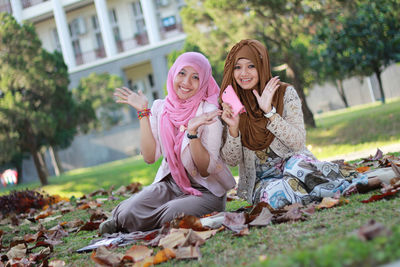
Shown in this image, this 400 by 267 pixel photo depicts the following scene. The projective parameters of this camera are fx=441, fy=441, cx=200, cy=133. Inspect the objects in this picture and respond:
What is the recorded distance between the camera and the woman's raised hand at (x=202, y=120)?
275 cm

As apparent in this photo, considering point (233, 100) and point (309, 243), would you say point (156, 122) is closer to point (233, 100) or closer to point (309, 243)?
point (233, 100)

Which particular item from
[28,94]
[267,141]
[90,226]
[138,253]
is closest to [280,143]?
[267,141]

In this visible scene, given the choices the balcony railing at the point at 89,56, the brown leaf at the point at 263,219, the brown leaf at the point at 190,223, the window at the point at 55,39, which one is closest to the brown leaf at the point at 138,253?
the brown leaf at the point at 190,223

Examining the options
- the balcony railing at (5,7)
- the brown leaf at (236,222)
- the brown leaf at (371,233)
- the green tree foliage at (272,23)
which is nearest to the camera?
the brown leaf at (371,233)

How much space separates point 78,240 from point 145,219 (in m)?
0.50

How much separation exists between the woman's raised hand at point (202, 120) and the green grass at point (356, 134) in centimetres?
546

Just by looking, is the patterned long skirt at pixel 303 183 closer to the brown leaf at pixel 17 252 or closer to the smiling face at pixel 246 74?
the smiling face at pixel 246 74

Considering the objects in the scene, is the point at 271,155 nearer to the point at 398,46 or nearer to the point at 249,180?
the point at 249,180

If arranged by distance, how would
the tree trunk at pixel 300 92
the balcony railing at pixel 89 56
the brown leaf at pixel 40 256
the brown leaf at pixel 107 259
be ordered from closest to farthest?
1. the brown leaf at pixel 107 259
2. the brown leaf at pixel 40 256
3. the tree trunk at pixel 300 92
4. the balcony railing at pixel 89 56

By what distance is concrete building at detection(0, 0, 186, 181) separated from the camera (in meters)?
21.5

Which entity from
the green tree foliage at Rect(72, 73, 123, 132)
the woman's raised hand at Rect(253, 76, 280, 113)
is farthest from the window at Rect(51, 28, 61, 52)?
the woman's raised hand at Rect(253, 76, 280, 113)

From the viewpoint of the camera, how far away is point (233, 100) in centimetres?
281

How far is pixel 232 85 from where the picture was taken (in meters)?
3.06

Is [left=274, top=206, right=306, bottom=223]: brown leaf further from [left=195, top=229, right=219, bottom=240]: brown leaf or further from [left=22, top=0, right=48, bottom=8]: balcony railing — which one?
[left=22, top=0, right=48, bottom=8]: balcony railing
